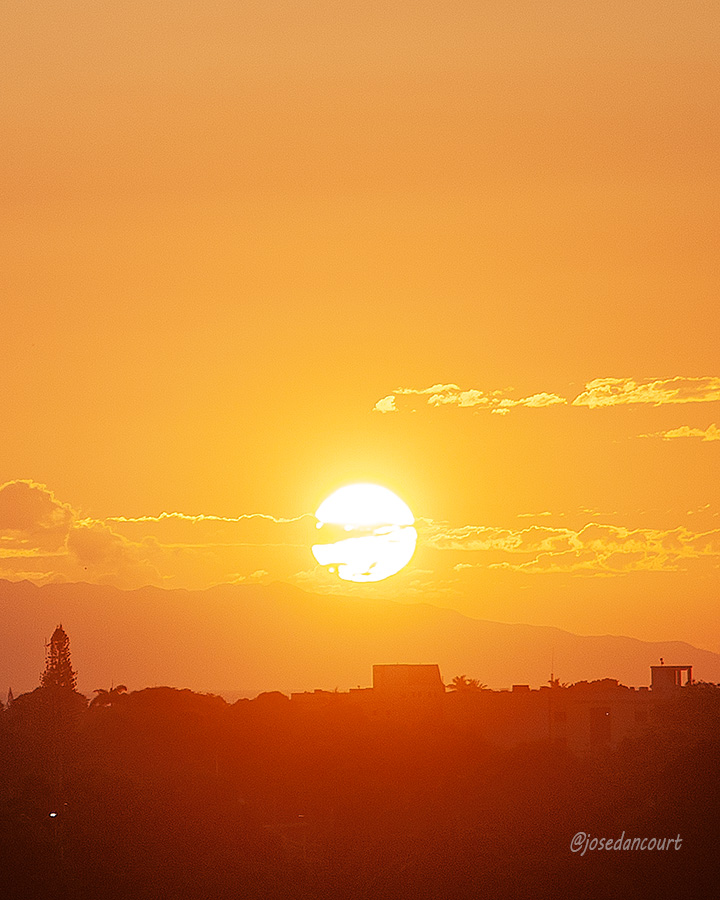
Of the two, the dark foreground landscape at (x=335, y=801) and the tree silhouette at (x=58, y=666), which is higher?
the tree silhouette at (x=58, y=666)

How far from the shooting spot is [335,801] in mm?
87188

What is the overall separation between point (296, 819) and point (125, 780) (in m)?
11.2

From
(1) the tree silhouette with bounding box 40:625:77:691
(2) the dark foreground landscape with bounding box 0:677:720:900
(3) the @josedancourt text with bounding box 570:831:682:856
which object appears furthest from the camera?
(1) the tree silhouette with bounding box 40:625:77:691

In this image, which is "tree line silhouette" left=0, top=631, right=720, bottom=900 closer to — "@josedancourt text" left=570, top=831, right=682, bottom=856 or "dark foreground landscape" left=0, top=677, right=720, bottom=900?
"dark foreground landscape" left=0, top=677, right=720, bottom=900

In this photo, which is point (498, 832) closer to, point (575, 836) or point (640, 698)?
point (575, 836)

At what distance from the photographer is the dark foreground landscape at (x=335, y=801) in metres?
57.5

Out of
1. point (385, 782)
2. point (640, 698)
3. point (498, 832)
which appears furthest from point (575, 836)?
point (640, 698)

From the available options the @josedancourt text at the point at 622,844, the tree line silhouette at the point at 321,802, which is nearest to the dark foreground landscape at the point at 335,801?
the tree line silhouette at the point at 321,802

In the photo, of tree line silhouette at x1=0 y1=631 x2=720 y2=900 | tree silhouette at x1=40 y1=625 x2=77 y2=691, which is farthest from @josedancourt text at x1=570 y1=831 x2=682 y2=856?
tree silhouette at x1=40 y1=625 x2=77 y2=691

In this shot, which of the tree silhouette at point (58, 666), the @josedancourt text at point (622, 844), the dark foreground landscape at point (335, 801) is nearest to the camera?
the dark foreground landscape at point (335, 801)

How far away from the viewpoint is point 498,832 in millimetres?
67188

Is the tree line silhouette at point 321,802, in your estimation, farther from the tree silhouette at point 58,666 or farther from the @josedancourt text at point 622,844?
the @josedancourt text at point 622,844

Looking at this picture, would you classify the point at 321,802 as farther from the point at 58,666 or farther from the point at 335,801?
the point at 58,666

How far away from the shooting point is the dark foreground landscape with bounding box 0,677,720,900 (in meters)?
57.5
